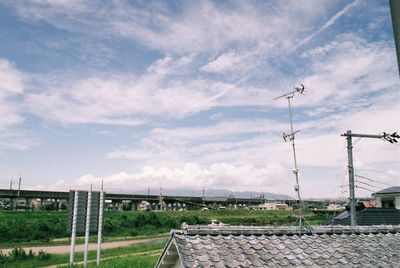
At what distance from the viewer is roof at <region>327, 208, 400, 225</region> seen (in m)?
24.9

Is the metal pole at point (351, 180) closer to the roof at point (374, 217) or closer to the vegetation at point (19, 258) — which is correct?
the roof at point (374, 217)

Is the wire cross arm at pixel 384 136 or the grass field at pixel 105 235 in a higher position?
the wire cross arm at pixel 384 136

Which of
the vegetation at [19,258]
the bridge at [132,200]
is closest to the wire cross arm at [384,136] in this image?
the vegetation at [19,258]

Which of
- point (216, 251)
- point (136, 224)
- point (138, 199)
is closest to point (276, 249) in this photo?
point (216, 251)

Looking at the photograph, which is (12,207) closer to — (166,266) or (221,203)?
(221,203)

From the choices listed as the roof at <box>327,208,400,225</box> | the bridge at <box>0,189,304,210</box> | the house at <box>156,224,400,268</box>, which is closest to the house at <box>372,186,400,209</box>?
the roof at <box>327,208,400,225</box>

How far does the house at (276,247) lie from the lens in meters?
6.05

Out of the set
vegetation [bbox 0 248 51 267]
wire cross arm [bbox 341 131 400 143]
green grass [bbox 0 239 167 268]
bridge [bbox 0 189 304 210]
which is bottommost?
green grass [bbox 0 239 167 268]

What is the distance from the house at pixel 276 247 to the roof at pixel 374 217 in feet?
61.9

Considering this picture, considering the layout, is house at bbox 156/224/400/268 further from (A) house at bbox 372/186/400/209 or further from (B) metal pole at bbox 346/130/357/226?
(A) house at bbox 372/186/400/209

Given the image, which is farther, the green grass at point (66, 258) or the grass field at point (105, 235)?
the grass field at point (105, 235)

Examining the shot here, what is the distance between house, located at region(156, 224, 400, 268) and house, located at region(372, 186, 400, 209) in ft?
91.6

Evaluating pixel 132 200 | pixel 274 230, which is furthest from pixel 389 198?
pixel 132 200

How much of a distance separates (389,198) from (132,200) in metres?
64.8
